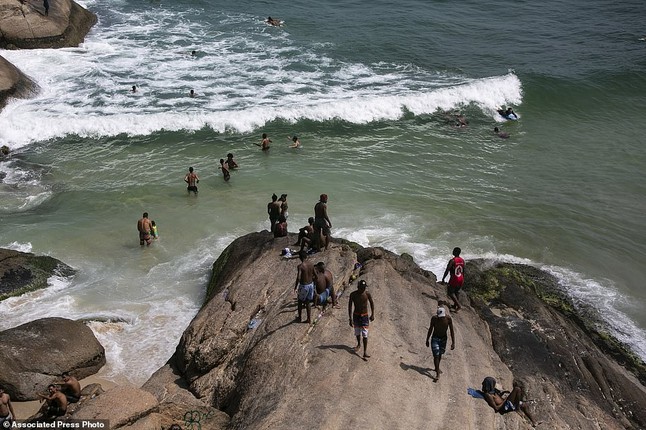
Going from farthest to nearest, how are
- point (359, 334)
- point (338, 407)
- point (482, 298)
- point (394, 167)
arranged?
point (394, 167)
point (482, 298)
point (359, 334)
point (338, 407)

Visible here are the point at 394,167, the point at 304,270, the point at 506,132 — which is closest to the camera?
the point at 304,270

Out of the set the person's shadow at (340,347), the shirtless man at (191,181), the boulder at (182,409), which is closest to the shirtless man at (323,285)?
the person's shadow at (340,347)

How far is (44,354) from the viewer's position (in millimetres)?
12125

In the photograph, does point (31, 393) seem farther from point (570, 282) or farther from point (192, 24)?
point (192, 24)

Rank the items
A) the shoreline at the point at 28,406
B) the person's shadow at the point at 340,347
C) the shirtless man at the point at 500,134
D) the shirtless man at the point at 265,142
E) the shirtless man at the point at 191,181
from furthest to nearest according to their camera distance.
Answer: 1. the shirtless man at the point at 500,134
2. the shirtless man at the point at 265,142
3. the shirtless man at the point at 191,181
4. the shoreline at the point at 28,406
5. the person's shadow at the point at 340,347

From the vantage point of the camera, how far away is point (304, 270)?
11.4 metres

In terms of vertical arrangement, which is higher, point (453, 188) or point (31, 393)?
point (453, 188)

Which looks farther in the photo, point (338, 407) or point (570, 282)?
point (570, 282)

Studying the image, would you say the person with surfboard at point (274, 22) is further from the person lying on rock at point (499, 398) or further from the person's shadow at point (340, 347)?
the person lying on rock at point (499, 398)

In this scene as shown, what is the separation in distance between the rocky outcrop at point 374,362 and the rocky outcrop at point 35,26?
25.1 meters

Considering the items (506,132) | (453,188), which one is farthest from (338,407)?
(506,132)

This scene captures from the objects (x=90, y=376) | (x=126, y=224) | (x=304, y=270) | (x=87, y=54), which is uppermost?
(x=87, y=54)

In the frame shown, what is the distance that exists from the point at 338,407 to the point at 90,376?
6.16 m

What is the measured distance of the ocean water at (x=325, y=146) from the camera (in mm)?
16984
